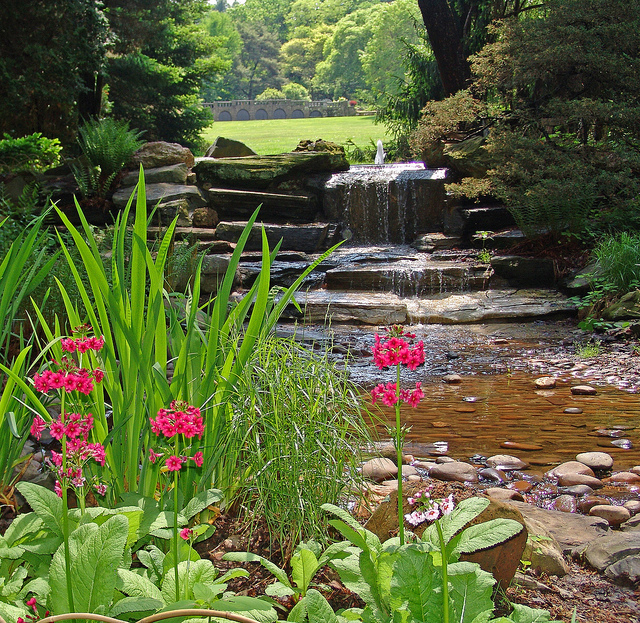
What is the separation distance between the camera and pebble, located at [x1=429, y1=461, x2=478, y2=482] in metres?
3.33

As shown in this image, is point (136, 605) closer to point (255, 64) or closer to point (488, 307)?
point (488, 307)

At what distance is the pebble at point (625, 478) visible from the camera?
10.6 ft

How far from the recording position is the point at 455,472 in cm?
337

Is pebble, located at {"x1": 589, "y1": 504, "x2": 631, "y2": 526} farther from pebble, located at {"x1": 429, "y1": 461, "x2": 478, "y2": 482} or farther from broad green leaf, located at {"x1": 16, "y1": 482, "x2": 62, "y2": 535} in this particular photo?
broad green leaf, located at {"x1": 16, "y1": 482, "x2": 62, "y2": 535}

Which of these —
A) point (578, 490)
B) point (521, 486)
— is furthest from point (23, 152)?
point (578, 490)

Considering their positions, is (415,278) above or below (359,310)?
above

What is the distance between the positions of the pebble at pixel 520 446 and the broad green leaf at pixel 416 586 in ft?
8.73

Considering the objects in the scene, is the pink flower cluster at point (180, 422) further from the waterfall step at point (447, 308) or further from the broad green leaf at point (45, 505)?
the waterfall step at point (447, 308)

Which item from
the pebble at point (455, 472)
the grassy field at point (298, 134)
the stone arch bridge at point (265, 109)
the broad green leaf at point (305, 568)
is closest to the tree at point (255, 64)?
the stone arch bridge at point (265, 109)

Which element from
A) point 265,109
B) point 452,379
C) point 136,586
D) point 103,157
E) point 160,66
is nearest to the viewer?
point 136,586

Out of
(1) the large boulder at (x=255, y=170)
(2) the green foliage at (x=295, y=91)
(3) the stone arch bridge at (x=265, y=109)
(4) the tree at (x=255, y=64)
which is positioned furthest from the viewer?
(4) the tree at (x=255, y=64)

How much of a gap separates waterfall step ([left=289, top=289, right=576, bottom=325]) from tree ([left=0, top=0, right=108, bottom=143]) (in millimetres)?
6537

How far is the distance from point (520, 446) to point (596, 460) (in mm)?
469

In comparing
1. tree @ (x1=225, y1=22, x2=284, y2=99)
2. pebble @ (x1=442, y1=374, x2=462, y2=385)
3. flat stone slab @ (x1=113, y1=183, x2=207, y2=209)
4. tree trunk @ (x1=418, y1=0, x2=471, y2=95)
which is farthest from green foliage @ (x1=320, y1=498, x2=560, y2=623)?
A: tree @ (x1=225, y1=22, x2=284, y2=99)
